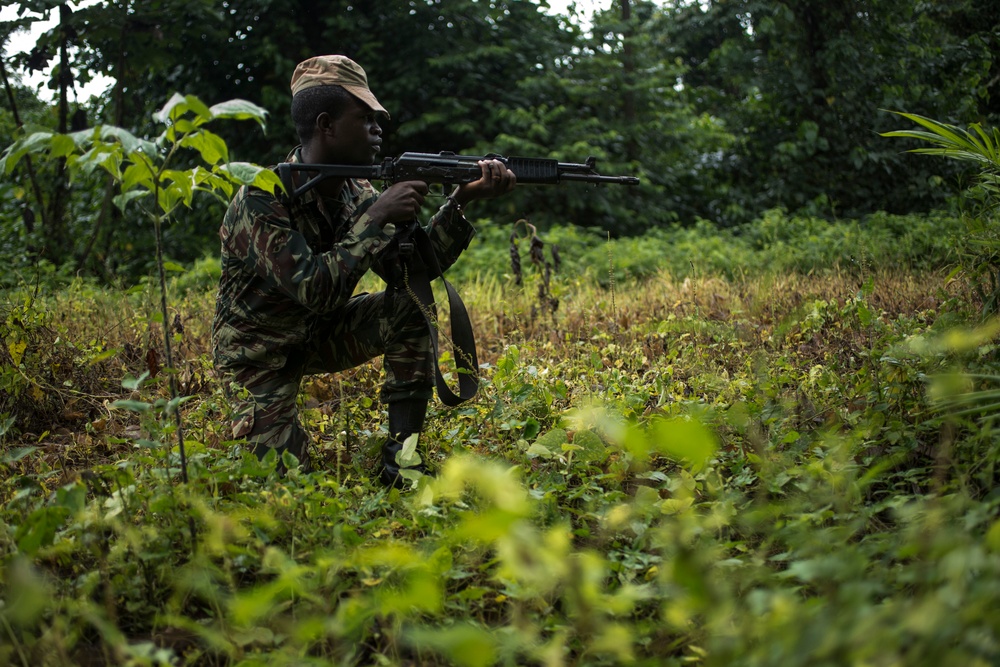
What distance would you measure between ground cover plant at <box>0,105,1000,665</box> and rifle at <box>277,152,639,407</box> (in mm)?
177

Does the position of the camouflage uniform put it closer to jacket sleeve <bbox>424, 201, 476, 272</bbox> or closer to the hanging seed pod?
jacket sleeve <bbox>424, 201, 476, 272</bbox>

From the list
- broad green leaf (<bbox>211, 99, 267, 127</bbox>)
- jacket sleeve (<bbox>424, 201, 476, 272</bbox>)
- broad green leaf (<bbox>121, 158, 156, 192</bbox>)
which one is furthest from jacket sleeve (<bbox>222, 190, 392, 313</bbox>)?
broad green leaf (<bbox>211, 99, 267, 127</bbox>)

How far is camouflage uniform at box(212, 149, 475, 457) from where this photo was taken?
3.01m

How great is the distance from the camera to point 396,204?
310 cm

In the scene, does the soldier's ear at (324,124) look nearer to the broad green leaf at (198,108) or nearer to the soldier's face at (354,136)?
the soldier's face at (354,136)

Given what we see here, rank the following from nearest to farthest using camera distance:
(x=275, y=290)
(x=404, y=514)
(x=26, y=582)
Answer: (x=26, y=582) → (x=404, y=514) → (x=275, y=290)

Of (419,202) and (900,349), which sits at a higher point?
(419,202)

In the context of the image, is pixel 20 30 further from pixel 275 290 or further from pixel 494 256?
pixel 275 290

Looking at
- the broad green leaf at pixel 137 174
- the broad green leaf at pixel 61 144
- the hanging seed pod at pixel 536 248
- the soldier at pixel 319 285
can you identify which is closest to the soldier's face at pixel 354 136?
the soldier at pixel 319 285

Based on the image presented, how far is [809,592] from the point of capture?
2039 mm

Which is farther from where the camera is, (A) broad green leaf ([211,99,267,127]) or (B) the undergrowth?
(A) broad green leaf ([211,99,267,127])

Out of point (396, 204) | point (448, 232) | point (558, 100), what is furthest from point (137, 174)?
point (558, 100)

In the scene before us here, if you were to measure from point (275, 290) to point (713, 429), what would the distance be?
1.67m

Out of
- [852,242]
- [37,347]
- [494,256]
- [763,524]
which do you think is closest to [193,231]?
[494,256]
